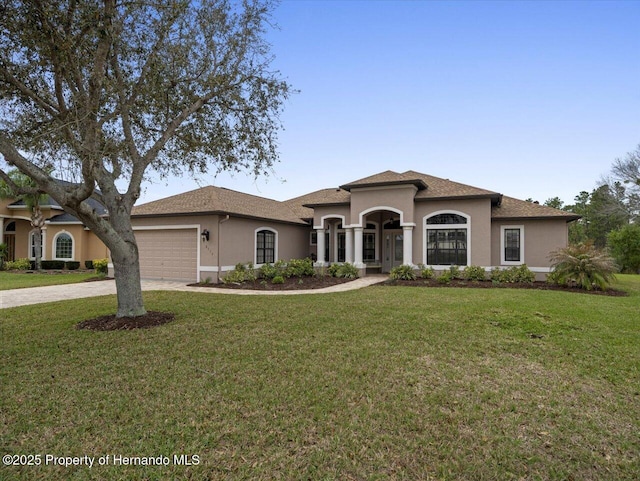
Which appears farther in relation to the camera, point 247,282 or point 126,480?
point 247,282

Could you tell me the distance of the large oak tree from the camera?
6.42 m

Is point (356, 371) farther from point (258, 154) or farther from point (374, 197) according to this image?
point (374, 197)

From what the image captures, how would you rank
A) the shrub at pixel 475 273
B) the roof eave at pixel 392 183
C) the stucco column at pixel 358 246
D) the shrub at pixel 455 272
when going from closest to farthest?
the shrub at pixel 475 273, the shrub at pixel 455 272, the roof eave at pixel 392 183, the stucco column at pixel 358 246

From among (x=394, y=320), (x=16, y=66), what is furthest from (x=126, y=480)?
(x=16, y=66)

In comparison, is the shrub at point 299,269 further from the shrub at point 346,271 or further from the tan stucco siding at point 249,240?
the tan stucco siding at point 249,240

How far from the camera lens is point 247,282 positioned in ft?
50.6

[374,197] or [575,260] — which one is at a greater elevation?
[374,197]

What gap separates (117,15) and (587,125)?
703 inches

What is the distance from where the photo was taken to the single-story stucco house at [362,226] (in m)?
15.6

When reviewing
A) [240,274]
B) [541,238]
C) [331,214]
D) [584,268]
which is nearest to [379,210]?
[331,214]

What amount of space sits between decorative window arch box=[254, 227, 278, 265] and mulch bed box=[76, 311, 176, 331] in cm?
898

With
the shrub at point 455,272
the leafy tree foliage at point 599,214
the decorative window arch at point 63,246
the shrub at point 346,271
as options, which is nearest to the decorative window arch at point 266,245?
the shrub at point 346,271

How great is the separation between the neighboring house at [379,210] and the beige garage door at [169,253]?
44mm

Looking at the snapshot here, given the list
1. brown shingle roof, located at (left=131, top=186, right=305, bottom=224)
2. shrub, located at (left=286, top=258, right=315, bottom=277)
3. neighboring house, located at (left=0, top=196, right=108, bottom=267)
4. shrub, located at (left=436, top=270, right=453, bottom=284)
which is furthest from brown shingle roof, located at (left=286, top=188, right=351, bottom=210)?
neighboring house, located at (left=0, top=196, right=108, bottom=267)
